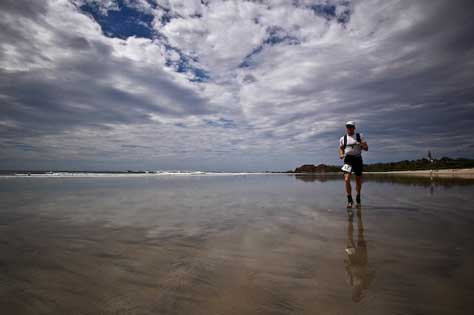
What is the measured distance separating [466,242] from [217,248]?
2987 millimetres

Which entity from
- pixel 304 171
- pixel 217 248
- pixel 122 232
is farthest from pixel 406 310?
pixel 304 171

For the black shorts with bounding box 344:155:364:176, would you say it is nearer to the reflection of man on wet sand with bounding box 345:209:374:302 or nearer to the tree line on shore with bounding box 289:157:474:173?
the reflection of man on wet sand with bounding box 345:209:374:302

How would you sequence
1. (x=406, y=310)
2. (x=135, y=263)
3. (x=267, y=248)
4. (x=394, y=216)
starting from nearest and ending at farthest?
1. (x=406, y=310)
2. (x=135, y=263)
3. (x=267, y=248)
4. (x=394, y=216)

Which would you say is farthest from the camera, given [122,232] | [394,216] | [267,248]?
[394,216]

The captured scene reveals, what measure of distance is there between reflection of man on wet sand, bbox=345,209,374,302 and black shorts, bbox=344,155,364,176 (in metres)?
3.47

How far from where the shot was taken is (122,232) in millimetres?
3604

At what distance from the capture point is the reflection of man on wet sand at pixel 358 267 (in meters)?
1.89

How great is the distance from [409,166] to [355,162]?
31.4 meters

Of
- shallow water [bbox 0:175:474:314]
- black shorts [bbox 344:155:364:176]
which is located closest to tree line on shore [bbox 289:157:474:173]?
black shorts [bbox 344:155:364:176]

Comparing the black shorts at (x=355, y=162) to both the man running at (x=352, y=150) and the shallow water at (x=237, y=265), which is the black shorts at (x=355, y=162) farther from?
the shallow water at (x=237, y=265)

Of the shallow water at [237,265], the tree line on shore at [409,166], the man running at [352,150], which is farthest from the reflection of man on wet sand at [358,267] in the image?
the tree line on shore at [409,166]

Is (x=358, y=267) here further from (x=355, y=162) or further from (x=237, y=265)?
(x=355, y=162)

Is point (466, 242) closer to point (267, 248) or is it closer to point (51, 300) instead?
point (267, 248)

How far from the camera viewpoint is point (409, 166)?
104 feet
